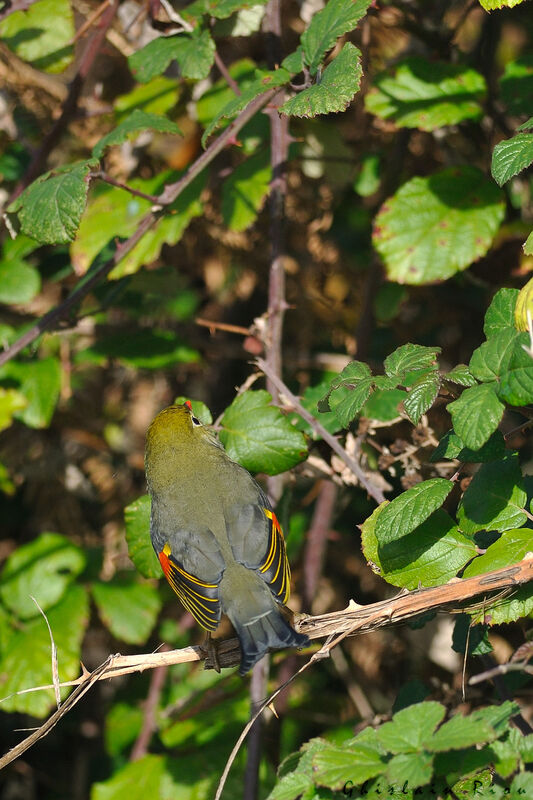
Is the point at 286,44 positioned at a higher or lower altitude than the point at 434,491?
higher

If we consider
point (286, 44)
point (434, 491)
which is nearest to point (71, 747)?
point (434, 491)

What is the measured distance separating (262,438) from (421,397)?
0.78 metres

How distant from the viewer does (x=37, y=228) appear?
2.58 meters

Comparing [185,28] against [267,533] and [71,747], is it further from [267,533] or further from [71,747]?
[71,747]

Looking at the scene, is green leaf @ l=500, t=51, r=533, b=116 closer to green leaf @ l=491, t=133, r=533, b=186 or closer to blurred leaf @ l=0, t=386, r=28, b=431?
green leaf @ l=491, t=133, r=533, b=186

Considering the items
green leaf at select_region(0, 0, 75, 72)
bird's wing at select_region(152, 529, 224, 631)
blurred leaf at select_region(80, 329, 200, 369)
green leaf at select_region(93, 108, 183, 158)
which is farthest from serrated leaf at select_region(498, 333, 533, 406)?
green leaf at select_region(0, 0, 75, 72)

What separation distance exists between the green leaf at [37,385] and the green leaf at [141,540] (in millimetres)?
946

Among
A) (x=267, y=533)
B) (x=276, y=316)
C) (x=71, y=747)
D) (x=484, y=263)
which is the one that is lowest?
(x=71, y=747)

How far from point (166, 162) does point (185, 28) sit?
3.47ft

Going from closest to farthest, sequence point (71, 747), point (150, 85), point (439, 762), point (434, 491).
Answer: point (439, 762), point (434, 491), point (150, 85), point (71, 747)

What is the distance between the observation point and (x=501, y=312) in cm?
208

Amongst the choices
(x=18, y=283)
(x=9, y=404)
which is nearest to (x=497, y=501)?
(x=9, y=404)

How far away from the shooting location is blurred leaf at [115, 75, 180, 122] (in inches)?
139

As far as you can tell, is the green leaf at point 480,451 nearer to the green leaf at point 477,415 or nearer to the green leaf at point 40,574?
the green leaf at point 477,415
